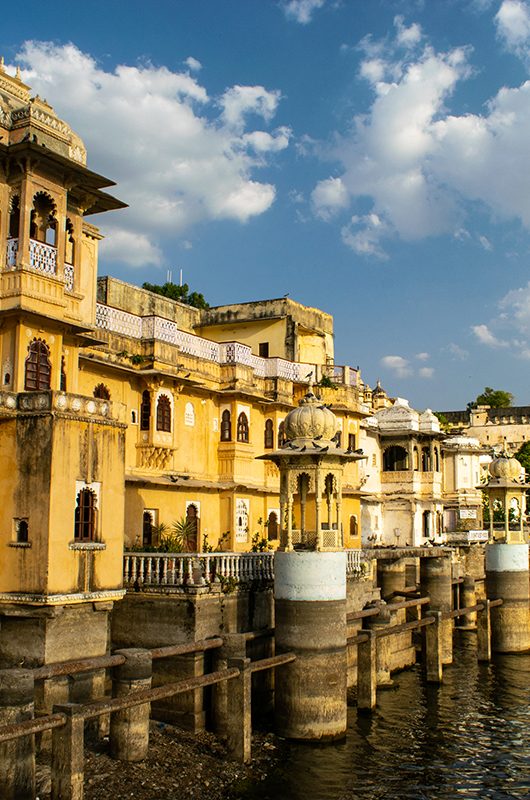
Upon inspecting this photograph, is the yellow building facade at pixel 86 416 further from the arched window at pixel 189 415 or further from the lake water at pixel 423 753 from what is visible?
the lake water at pixel 423 753

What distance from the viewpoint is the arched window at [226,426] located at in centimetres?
3412

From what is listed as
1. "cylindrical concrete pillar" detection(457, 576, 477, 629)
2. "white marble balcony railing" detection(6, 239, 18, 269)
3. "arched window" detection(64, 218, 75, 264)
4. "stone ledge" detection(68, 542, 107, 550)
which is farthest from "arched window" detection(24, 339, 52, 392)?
"cylindrical concrete pillar" detection(457, 576, 477, 629)

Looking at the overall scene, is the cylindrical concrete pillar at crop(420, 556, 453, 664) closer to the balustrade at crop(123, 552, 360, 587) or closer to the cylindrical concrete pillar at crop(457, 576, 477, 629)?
the cylindrical concrete pillar at crop(457, 576, 477, 629)

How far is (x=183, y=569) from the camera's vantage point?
21109mm

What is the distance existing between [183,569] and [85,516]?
130 inches

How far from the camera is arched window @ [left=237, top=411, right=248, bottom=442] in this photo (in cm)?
3429

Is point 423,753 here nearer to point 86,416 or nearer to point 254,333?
point 86,416

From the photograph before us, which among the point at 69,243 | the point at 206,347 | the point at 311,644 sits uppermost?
the point at 69,243

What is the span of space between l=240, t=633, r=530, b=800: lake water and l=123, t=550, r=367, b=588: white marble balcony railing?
437 cm

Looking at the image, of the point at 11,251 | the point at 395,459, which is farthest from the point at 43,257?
Result: the point at 395,459

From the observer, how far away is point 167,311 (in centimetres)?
4031

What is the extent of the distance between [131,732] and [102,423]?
21.5 feet

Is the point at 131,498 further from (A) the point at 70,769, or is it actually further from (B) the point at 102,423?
(A) the point at 70,769

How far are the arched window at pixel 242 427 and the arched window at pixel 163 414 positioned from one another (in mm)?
4346
